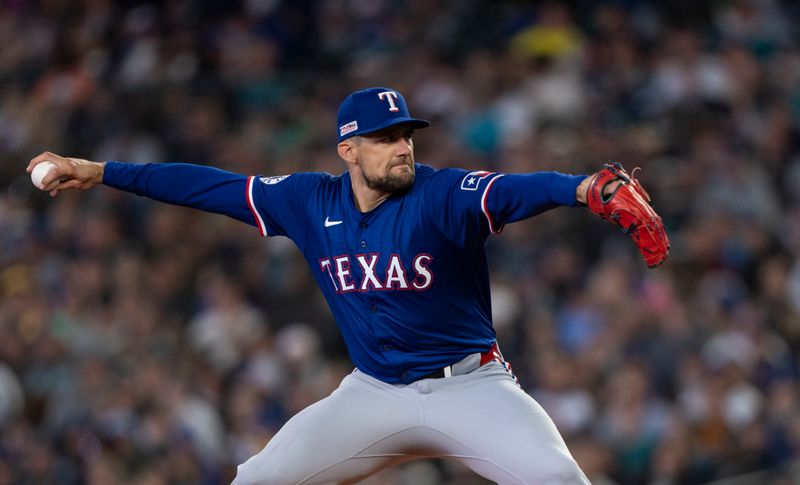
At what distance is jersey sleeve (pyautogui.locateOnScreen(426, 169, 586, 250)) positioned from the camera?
174 inches

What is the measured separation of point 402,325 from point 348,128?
825 millimetres

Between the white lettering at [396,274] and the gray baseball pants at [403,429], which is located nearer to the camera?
the gray baseball pants at [403,429]

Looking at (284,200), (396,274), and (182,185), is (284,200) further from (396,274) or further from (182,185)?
(396,274)

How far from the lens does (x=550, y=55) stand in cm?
1158

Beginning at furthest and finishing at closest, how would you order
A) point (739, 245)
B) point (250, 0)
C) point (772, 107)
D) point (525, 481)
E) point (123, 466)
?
point (250, 0)
point (772, 107)
point (739, 245)
point (123, 466)
point (525, 481)

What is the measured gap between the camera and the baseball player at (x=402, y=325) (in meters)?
4.87

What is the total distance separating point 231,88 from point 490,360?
7.47 metres

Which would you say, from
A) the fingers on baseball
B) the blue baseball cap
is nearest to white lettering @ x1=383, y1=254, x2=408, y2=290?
the blue baseball cap

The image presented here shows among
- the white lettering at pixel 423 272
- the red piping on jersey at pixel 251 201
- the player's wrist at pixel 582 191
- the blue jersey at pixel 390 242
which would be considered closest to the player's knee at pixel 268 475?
the blue jersey at pixel 390 242

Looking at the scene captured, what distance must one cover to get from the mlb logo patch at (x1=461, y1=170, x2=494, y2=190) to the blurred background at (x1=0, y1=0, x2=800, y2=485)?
3986mm

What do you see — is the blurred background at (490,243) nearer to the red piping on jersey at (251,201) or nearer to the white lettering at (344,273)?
the red piping on jersey at (251,201)

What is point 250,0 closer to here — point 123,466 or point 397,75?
point 397,75

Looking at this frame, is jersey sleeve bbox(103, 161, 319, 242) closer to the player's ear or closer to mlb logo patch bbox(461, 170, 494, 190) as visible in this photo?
the player's ear

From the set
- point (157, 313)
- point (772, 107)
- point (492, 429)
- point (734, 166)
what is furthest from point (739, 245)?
point (492, 429)
